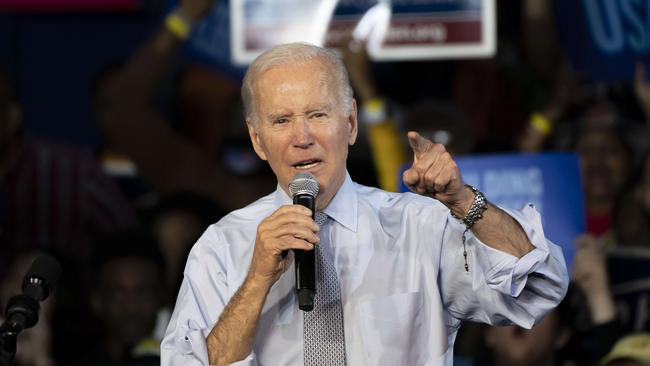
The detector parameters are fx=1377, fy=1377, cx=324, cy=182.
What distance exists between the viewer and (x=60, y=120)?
660 cm

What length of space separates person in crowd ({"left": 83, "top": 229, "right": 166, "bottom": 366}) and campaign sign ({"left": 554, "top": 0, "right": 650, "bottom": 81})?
1723 mm

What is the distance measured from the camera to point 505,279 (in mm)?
2592

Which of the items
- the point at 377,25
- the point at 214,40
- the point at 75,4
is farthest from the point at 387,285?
the point at 75,4

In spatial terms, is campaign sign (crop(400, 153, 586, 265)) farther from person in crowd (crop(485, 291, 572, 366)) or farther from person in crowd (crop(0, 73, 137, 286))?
person in crowd (crop(0, 73, 137, 286))

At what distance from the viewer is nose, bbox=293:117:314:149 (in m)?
2.60

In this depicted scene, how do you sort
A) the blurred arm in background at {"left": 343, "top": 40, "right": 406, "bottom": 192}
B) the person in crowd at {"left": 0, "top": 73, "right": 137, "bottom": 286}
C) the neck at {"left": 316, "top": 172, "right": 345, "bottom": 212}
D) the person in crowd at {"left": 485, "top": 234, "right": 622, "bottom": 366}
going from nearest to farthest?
the neck at {"left": 316, "top": 172, "right": 345, "bottom": 212} → the person in crowd at {"left": 485, "top": 234, "right": 622, "bottom": 366} → the blurred arm in background at {"left": 343, "top": 40, "right": 406, "bottom": 192} → the person in crowd at {"left": 0, "top": 73, "right": 137, "bottom": 286}

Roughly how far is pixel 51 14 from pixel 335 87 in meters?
4.26

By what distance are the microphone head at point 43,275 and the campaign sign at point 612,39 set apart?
107 inches

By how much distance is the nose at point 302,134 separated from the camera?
2.60 metres

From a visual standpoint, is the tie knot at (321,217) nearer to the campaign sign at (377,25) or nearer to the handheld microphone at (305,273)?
the handheld microphone at (305,273)

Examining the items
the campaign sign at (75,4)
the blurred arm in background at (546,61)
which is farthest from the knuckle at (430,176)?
the campaign sign at (75,4)

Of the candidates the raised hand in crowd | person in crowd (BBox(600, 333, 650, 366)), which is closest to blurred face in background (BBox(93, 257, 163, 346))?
the raised hand in crowd

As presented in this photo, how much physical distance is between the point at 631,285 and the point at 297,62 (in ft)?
8.41

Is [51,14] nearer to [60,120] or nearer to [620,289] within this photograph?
[60,120]
